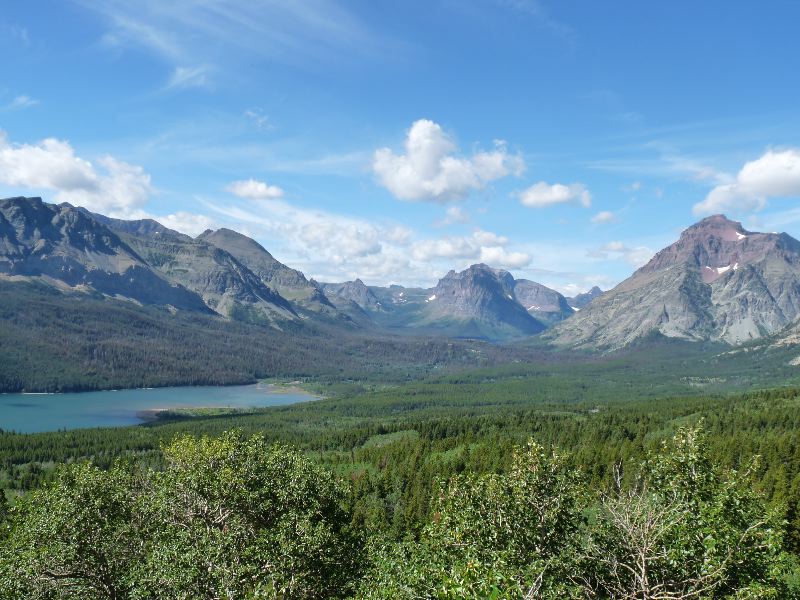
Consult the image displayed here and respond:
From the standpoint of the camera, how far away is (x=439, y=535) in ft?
94.7

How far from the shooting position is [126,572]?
33500 millimetres

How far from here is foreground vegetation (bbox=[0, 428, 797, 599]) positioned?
23953 millimetres

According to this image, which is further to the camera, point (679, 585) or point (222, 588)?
point (222, 588)

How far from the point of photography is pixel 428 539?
3078 centimetres

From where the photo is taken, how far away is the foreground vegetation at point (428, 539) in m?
24.0

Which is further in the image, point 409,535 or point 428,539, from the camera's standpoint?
point 409,535

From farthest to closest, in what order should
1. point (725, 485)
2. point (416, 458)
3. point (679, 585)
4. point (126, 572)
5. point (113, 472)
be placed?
point (416, 458) < point (113, 472) < point (126, 572) < point (725, 485) < point (679, 585)

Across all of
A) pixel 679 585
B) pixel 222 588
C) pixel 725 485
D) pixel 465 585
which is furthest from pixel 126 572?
pixel 725 485

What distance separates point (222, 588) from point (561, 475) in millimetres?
18387

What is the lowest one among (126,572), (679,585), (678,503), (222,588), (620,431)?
(620,431)

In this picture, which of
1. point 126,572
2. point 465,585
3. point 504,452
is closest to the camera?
point 465,585

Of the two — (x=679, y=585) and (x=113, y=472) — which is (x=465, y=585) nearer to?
(x=679, y=585)

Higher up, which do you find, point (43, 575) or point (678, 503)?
point (678, 503)

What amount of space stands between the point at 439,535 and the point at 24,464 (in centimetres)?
17990
